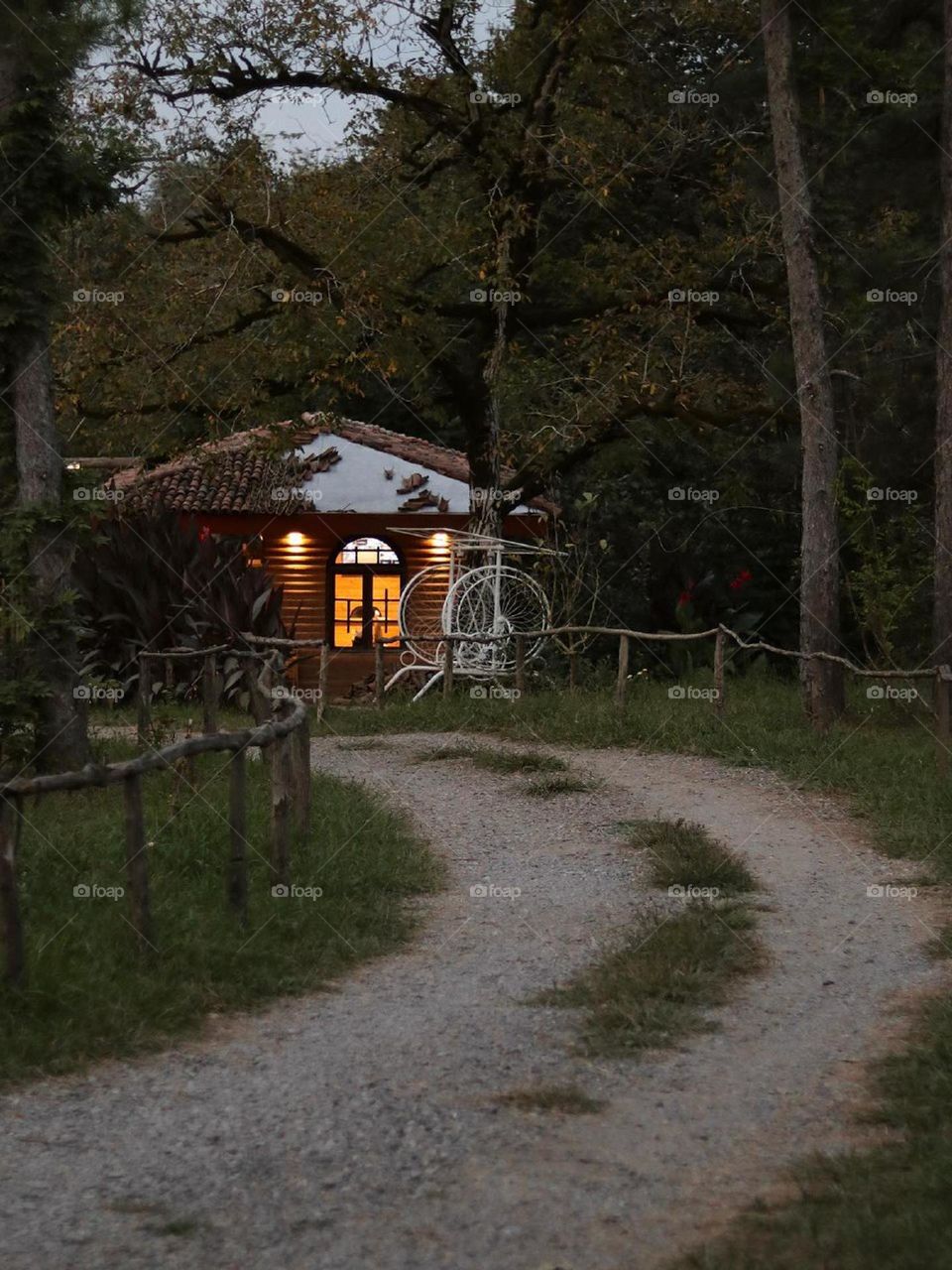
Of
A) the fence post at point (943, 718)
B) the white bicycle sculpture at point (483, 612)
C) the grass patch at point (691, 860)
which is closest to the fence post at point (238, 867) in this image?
the grass patch at point (691, 860)

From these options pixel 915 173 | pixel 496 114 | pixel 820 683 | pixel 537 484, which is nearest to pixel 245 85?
pixel 496 114

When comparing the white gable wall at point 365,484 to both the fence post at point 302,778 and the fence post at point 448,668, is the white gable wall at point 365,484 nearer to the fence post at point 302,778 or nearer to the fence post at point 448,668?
the fence post at point 448,668

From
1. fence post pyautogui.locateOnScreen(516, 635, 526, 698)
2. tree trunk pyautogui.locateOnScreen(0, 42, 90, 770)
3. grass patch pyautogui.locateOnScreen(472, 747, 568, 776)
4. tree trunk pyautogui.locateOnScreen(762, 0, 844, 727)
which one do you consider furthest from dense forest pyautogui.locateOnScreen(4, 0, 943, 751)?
tree trunk pyautogui.locateOnScreen(0, 42, 90, 770)

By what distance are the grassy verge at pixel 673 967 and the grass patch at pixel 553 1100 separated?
0.55 meters

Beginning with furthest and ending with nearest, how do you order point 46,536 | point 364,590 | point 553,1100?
point 364,590
point 46,536
point 553,1100

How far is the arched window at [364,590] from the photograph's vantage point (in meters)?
26.0

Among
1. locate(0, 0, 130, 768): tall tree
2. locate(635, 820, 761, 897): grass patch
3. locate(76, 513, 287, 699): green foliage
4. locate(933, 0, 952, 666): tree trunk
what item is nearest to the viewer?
locate(635, 820, 761, 897): grass patch

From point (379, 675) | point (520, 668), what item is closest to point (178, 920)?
point (520, 668)

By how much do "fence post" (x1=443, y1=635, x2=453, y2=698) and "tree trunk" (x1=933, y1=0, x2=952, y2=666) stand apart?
5924 millimetres

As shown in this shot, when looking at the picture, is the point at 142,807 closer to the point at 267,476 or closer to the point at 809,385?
the point at 809,385

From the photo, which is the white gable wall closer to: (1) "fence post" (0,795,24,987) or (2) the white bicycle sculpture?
(2) the white bicycle sculpture

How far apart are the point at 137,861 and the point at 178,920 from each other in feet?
2.08

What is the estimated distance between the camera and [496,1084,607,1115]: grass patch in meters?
5.53

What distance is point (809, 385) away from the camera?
54.3 ft
